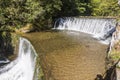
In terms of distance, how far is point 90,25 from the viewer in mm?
19141

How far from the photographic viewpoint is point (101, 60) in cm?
1097

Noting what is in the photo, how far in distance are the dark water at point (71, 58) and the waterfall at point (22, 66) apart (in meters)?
0.48

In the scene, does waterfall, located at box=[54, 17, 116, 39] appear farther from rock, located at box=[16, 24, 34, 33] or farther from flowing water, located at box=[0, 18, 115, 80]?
rock, located at box=[16, 24, 34, 33]

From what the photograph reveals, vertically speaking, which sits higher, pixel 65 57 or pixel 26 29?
pixel 26 29

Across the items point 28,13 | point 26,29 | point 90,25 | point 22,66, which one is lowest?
point 22,66

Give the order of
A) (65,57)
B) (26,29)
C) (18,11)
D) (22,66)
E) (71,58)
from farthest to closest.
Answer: (18,11)
(26,29)
(22,66)
(65,57)
(71,58)

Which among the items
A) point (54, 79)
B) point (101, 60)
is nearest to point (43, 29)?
point (101, 60)

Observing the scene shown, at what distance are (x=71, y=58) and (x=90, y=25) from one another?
330 inches

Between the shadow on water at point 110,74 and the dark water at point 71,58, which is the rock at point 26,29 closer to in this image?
the dark water at point 71,58

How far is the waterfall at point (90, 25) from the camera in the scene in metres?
17.5

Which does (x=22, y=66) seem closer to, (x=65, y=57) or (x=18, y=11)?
(x=65, y=57)

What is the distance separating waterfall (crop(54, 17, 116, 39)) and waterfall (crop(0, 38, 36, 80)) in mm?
5565

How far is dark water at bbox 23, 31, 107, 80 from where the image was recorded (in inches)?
362

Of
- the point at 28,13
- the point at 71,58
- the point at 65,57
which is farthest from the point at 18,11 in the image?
the point at 71,58
